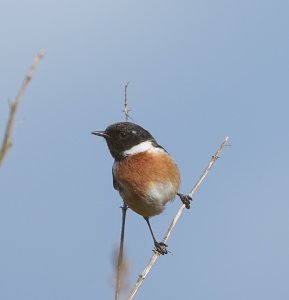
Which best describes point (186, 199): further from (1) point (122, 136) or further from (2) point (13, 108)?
(2) point (13, 108)

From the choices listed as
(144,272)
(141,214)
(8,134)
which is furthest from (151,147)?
(8,134)

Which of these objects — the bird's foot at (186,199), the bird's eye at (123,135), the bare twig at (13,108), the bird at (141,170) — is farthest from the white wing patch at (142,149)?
the bare twig at (13,108)

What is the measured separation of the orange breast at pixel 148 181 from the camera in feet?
16.9

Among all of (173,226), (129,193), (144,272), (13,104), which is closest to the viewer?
(13,104)

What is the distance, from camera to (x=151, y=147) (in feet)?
18.1

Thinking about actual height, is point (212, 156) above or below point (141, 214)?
above

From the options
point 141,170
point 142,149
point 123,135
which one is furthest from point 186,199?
point 123,135

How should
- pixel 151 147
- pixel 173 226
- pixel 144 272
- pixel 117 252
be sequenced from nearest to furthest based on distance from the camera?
pixel 117 252 → pixel 144 272 → pixel 173 226 → pixel 151 147

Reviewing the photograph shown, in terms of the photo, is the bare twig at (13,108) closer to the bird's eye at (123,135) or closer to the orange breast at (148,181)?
the orange breast at (148,181)

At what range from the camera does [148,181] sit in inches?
205

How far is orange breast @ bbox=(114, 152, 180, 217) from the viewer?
5141 millimetres

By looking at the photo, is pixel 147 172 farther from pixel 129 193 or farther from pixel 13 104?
pixel 13 104

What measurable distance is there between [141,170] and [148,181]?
0.14 metres

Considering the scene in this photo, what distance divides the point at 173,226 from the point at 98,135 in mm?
2066
